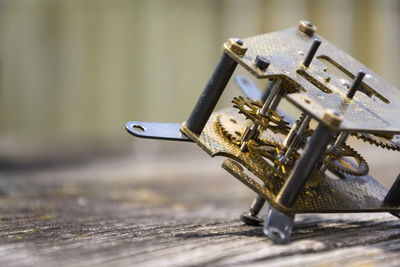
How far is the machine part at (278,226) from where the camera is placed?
1.80 meters

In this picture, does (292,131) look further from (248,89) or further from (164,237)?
(248,89)

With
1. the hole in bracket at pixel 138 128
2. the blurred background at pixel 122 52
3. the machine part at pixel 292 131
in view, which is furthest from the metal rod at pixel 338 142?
the blurred background at pixel 122 52

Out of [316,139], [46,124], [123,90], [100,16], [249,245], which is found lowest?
[46,124]

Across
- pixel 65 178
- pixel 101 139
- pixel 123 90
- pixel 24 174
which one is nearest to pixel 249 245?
pixel 65 178

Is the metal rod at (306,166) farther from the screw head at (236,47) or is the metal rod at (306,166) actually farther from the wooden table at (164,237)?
the screw head at (236,47)

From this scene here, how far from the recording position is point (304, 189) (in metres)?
1.94

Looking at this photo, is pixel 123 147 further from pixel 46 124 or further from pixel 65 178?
pixel 65 178

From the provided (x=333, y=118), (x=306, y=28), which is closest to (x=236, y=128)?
(x=306, y=28)

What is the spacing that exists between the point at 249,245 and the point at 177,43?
24.3ft

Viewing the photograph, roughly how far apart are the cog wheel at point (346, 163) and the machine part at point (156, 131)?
381 mm

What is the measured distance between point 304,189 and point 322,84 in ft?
0.87

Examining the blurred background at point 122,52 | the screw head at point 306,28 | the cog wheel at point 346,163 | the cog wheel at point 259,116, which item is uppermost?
the screw head at point 306,28

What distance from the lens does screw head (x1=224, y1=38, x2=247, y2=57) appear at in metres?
1.88

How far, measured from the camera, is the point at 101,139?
26.3 ft
